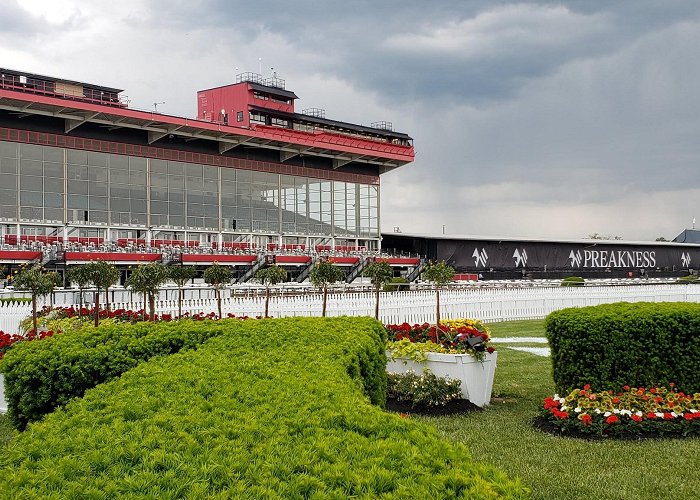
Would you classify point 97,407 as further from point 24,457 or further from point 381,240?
point 381,240

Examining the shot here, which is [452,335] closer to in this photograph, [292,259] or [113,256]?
[113,256]

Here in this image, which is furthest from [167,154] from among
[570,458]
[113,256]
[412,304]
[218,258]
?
[570,458]

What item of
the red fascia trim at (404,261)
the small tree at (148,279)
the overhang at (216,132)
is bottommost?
the small tree at (148,279)

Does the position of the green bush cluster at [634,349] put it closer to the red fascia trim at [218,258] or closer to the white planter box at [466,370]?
the white planter box at [466,370]

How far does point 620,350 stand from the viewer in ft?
30.2

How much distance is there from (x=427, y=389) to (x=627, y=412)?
2.95 meters

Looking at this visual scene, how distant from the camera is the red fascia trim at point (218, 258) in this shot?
5881 centimetres

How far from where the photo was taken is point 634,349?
9.19 meters

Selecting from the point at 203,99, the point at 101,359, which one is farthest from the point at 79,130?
the point at 101,359

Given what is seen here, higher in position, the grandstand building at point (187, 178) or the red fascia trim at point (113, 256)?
the grandstand building at point (187, 178)

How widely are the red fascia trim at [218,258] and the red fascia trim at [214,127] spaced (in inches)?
455

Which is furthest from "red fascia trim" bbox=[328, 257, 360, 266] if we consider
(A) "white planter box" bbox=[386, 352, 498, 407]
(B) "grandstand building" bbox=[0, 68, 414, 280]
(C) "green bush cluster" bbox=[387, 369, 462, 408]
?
(C) "green bush cluster" bbox=[387, 369, 462, 408]

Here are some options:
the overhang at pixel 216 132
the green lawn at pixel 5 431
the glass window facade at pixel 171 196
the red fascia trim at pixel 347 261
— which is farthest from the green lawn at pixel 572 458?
the red fascia trim at pixel 347 261

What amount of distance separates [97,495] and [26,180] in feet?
191
